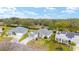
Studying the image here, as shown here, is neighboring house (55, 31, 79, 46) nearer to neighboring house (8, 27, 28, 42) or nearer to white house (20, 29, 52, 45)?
white house (20, 29, 52, 45)

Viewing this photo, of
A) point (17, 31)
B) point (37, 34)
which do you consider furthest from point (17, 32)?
point (37, 34)

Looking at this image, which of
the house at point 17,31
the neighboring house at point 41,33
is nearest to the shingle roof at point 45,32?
the neighboring house at point 41,33

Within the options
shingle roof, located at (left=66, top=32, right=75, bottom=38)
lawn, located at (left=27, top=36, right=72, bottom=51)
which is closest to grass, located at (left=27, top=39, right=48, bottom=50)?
lawn, located at (left=27, top=36, right=72, bottom=51)

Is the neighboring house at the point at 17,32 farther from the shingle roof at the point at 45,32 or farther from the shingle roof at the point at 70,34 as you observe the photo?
the shingle roof at the point at 70,34

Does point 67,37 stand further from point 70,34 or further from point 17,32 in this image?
point 17,32
